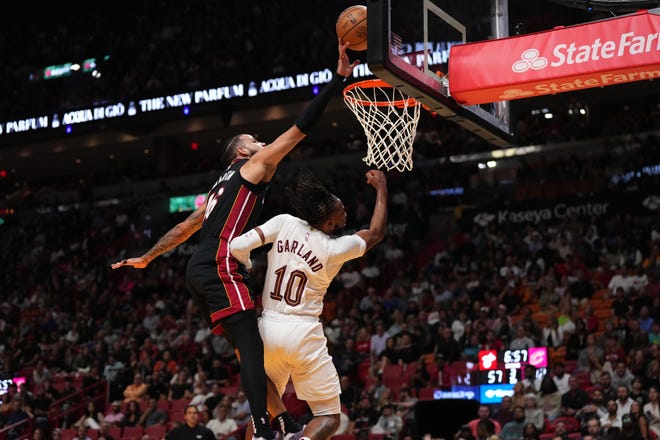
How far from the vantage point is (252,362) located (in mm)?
5172

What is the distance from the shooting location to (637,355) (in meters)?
13.2

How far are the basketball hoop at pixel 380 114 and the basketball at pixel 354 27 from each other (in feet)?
3.76

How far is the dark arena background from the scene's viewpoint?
13609mm

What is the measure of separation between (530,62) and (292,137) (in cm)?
308

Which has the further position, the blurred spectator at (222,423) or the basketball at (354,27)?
the blurred spectator at (222,423)

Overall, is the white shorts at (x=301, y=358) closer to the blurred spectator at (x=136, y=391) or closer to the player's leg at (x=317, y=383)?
the player's leg at (x=317, y=383)

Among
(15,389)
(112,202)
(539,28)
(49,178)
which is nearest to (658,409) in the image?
(539,28)

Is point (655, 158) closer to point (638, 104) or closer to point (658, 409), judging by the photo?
point (638, 104)

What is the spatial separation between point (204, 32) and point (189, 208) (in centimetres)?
556

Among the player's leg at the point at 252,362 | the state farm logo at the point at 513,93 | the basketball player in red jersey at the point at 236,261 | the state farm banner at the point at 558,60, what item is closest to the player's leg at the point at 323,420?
the basketball player in red jersey at the point at 236,261

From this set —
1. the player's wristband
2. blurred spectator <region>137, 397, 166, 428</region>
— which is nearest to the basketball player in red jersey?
the player's wristband

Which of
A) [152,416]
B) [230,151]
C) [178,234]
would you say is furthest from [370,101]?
[152,416]

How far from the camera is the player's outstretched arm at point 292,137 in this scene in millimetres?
5168

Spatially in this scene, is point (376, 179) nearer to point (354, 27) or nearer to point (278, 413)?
point (354, 27)
